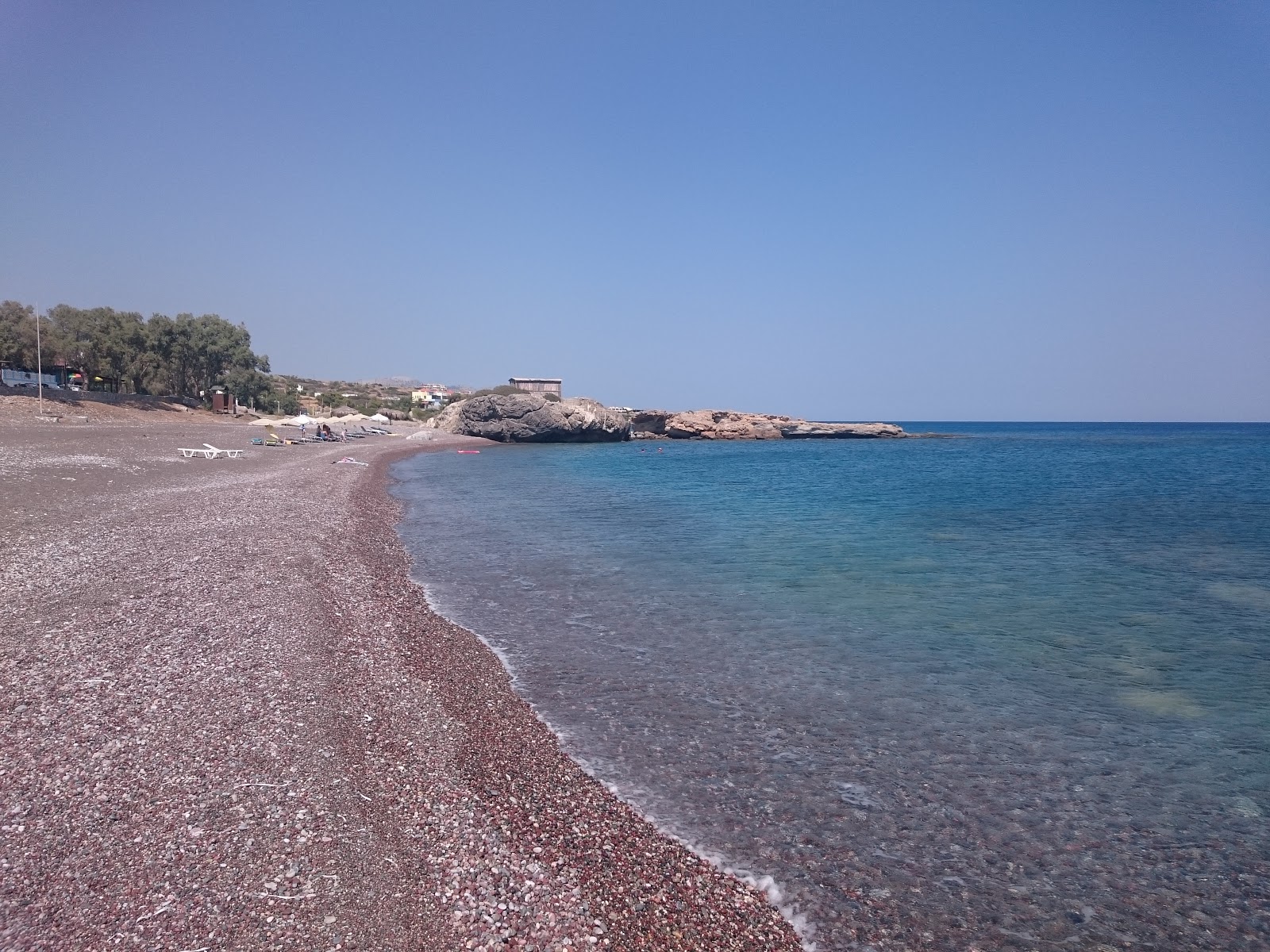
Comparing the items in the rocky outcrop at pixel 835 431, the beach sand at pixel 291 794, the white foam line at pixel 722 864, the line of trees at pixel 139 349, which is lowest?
the white foam line at pixel 722 864

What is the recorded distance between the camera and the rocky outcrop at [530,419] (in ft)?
299

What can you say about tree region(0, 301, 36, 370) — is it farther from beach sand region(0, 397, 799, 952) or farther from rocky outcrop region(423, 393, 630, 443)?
beach sand region(0, 397, 799, 952)

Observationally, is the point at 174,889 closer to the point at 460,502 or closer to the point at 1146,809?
the point at 1146,809

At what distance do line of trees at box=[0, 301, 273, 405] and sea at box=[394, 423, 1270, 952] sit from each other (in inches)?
1988

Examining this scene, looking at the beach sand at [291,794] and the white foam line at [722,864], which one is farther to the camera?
the white foam line at [722,864]

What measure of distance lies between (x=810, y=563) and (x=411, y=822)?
1416 cm

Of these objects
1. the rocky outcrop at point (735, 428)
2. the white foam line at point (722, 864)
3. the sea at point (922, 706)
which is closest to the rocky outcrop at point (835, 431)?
the rocky outcrop at point (735, 428)

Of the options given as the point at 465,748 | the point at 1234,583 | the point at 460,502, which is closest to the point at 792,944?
the point at 465,748

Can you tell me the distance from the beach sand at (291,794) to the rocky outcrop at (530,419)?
7914cm

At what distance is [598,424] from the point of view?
96.4 m

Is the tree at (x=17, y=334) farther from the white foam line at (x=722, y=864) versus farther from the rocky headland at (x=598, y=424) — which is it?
the white foam line at (x=722, y=864)

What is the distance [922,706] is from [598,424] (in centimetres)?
8828

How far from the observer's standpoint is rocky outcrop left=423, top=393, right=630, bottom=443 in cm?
9119

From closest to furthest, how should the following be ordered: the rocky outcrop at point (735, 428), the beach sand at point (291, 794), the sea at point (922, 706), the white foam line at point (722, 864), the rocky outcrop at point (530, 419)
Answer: the beach sand at point (291, 794)
the white foam line at point (722, 864)
the sea at point (922, 706)
the rocky outcrop at point (530, 419)
the rocky outcrop at point (735, 428)
